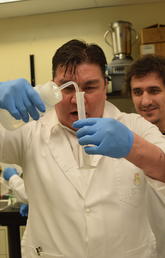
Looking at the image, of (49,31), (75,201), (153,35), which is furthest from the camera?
(49,31)

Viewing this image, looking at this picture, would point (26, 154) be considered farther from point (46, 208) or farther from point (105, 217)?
point (105, 217)

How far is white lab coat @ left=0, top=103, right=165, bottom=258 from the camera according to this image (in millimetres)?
1024

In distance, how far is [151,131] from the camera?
112cm

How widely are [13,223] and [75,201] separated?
1.23m

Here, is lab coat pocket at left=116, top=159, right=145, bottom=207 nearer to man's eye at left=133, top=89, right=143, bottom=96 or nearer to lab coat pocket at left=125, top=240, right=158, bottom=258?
lab coat pocket at left=125, top=240, right=158, bottom=258

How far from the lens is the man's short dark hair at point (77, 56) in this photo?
1.09 meters

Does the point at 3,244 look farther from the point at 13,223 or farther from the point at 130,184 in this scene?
the point at 130,184

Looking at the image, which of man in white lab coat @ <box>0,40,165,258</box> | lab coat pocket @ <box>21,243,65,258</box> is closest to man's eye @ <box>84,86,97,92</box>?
man in white lab coat @ <box>0,40,165,258</box>

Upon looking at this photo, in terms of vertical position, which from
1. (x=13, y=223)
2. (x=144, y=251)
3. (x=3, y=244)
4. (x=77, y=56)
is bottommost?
(x=3, y=244)

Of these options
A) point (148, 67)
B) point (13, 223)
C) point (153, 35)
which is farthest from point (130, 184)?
point (153, 35)

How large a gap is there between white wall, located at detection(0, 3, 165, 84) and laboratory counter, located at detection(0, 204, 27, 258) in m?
1.51

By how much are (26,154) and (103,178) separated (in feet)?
0.98

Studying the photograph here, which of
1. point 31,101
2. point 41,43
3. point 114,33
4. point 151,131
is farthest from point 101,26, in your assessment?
point 31,101

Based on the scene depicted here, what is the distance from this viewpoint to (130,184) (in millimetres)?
1089
